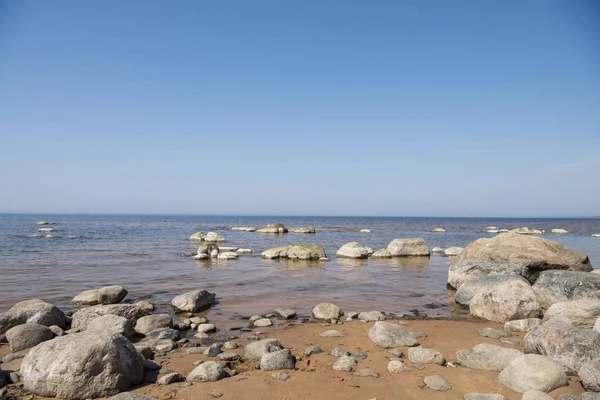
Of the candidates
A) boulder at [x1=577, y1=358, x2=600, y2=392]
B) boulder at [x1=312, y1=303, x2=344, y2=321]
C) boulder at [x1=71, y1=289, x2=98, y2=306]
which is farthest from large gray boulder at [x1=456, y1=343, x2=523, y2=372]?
boulder at [x1=71, y1=289, x2=98, y2=306]

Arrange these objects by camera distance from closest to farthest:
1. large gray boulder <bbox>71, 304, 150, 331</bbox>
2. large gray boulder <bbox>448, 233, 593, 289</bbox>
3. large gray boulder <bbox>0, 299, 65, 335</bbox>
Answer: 1. large gray boulder <bbox>0, 299, 65, 335</bbox>
2. large gray boulder <bbox>71, 304, 150, 331</bbox>
3. large gray boulder <bbox>448, 233, 593, 289</bbox>

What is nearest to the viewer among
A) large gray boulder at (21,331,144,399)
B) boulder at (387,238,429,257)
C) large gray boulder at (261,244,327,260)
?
large gray boulder at (21,331,144,399)

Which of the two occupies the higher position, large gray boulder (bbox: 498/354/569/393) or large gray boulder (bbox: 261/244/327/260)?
large gray boulder (bbox: 498/354/569/393)

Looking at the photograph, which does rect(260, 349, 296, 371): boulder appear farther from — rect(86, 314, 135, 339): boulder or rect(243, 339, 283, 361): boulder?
rect(86, 314, 135, 339): boulder

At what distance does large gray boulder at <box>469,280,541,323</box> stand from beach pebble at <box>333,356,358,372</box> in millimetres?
5237

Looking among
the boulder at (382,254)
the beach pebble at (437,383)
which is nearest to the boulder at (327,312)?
the beach pebble at (437,383)

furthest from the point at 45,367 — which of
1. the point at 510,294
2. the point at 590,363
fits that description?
the point at 510,294

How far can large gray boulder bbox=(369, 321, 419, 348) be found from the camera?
7645mm

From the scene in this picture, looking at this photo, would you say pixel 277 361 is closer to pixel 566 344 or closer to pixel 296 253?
pixel 566 344

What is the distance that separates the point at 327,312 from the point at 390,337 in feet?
8.71

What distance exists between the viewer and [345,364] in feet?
21.4

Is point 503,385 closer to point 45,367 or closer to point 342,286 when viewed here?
point 45,367

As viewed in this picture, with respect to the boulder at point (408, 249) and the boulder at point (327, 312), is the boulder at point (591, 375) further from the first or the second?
the boulder at point (408, 249)

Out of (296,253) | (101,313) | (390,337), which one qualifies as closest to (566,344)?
(390,337)
